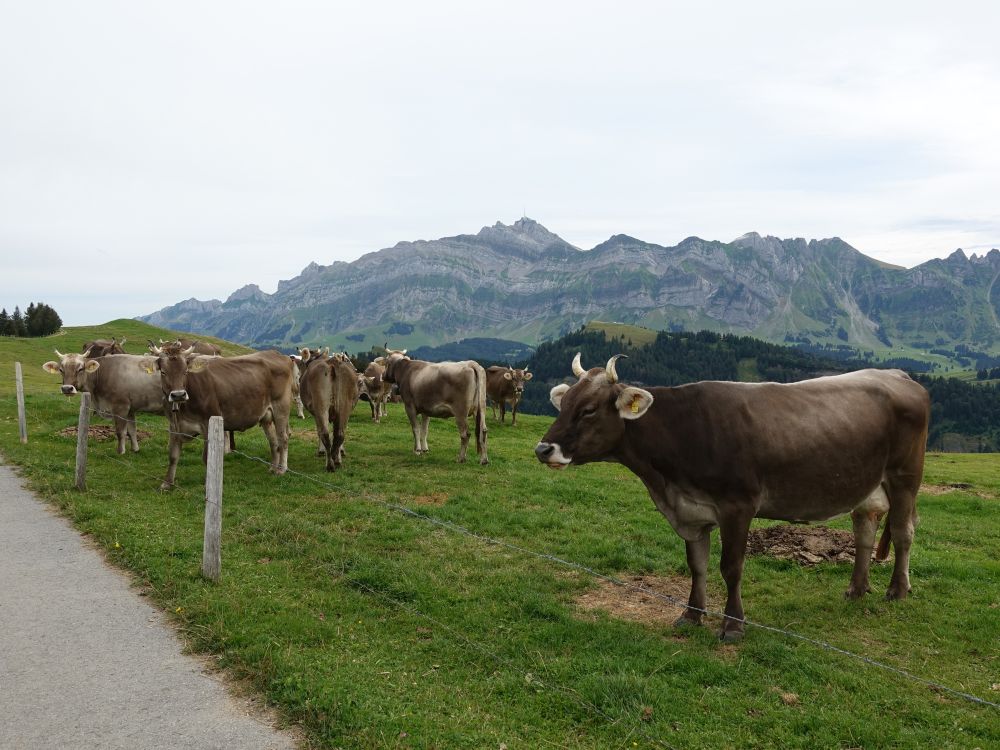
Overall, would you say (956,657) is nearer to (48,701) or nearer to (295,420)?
(48,701)

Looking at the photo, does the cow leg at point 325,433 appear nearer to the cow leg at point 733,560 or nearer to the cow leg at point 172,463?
the cow leg at point 172,463

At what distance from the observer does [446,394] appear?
20.5 metres

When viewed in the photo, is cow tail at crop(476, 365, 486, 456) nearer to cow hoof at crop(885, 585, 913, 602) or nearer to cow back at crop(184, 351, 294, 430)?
Answer: cow back at crop(184, 351, 294, 430)

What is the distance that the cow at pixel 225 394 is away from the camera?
49.4 feet

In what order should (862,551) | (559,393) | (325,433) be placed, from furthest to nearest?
(325,433)
(862,551)
(559,393)

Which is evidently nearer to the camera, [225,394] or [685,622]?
[685,622]

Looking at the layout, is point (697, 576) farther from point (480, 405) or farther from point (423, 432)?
point (423, 432)

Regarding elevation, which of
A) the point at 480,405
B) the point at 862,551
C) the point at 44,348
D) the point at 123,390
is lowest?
the point at 862,551

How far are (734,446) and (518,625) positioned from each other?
375 centimetres

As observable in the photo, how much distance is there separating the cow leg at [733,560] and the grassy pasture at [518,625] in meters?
0.38

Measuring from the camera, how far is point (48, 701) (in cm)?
660

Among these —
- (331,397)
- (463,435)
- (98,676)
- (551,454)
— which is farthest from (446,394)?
(98,676)

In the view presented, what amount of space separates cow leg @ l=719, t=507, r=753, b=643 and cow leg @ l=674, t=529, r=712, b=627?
13.5 inches

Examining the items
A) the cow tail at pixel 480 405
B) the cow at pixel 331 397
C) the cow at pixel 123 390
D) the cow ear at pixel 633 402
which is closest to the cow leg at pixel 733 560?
the cow ear at pixel 633 402
